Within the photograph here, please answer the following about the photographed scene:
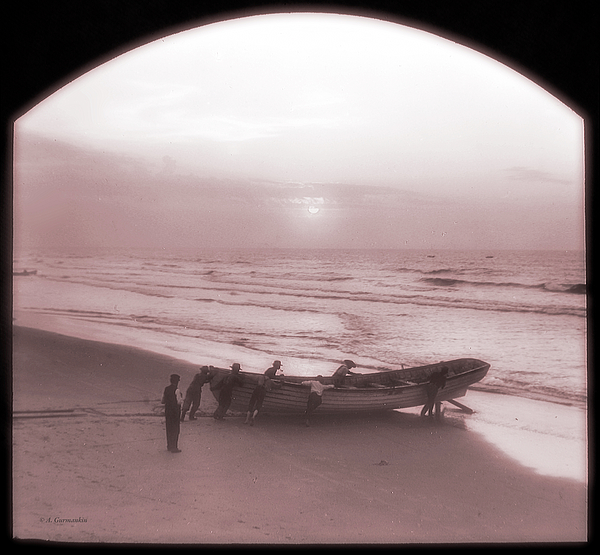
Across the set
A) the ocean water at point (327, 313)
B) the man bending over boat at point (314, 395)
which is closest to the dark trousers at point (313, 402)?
the man bending over boat at point (314, 395)

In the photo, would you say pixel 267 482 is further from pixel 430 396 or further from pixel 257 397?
pixel 430 396

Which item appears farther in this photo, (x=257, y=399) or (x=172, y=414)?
(x=257, y=399)

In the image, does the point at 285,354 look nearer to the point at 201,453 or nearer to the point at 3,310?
the point at 201,453

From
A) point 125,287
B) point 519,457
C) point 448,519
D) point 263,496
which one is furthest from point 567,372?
point 125,287

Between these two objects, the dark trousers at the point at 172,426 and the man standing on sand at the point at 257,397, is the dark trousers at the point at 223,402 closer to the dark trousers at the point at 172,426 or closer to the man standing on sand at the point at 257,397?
the man standing on sand at the point at 257,397

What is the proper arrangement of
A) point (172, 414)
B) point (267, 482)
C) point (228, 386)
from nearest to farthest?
1. point (267, 482)
2. point (172, 414)
3. point (228, 386)

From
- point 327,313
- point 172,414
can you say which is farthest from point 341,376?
point 327,313

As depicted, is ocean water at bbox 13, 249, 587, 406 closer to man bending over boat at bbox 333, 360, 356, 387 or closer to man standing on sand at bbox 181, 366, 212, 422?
man standing on sand at bbox 181, 366, 212, 422
